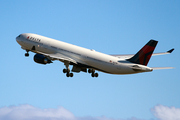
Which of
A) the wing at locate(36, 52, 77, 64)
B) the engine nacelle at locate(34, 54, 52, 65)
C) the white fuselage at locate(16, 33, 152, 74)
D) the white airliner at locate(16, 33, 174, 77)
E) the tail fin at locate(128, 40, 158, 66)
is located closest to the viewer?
the tail fin at locate(128, 40, 158, 66)

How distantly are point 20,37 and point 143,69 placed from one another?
2852cm

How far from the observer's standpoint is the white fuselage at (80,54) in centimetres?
5944

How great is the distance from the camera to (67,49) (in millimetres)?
65125

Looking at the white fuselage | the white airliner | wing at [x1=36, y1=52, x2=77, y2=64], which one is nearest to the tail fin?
the white airliner

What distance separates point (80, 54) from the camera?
63.7 metres

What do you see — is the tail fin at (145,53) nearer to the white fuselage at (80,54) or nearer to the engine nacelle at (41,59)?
the white fuselage at (80,54)

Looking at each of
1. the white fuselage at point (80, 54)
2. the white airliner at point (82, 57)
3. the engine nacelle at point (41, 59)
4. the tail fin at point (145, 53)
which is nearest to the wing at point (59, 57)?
the white airliner at point (82, 57)

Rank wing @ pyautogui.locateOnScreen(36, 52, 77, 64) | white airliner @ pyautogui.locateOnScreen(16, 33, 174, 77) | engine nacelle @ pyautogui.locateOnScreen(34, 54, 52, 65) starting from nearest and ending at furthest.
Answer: white airliner @ pyautogui.locateOnScreen(16, 33, 174, 77), wing @ pyautogui.locateOnScreen(36, 52, 77, 64), engine nacelle @ pyautogui.locateOnScreen(34, 54, 52, 65)

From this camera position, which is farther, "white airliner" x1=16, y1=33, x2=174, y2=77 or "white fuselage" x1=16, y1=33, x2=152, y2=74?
"white fuselage" x1=16, y1=33, x2=152, y2=74

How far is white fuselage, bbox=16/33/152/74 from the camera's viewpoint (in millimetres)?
59438

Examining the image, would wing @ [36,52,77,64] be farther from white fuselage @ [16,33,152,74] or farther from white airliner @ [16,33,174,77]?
white fuselage @ [16,33,152,74]

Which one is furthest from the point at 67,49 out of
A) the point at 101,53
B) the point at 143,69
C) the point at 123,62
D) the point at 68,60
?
the point at 143,69

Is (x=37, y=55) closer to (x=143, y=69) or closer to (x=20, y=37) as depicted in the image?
(x=20, y=37)

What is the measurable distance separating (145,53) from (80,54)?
1258 centimetres
